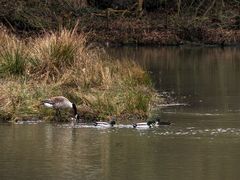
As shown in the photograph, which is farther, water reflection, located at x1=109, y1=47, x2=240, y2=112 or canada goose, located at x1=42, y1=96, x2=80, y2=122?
water reflection, located at x1=109, y1=47, x2=240, y2=112

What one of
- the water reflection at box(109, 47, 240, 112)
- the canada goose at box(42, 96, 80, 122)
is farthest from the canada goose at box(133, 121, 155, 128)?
the water reflection at box(109, 47, 240, 112)

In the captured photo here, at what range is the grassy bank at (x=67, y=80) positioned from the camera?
15.4 meters

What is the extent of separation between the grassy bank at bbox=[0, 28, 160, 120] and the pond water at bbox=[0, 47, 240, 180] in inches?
29.5

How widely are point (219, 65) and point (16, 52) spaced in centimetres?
1188

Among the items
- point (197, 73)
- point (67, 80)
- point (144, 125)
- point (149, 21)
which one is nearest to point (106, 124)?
point (144, 125)

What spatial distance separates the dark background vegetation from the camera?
40031 mm

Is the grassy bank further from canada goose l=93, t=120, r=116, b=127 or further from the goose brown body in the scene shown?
canada goose l=93, t=120, r=116, b=127

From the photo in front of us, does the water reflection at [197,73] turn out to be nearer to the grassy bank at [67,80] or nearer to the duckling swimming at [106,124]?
the grassy bank at [67,80]

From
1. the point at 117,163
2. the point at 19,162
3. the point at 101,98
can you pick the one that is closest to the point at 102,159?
the point at 117,163

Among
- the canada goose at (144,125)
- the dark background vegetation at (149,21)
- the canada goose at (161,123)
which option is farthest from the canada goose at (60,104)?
the dark background vegetation at (149,21)

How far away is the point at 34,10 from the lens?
38219 millimetres

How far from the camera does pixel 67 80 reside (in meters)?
17.9

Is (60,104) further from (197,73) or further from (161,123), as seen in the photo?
(197,73)

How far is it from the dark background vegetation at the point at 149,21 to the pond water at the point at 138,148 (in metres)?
21.3
